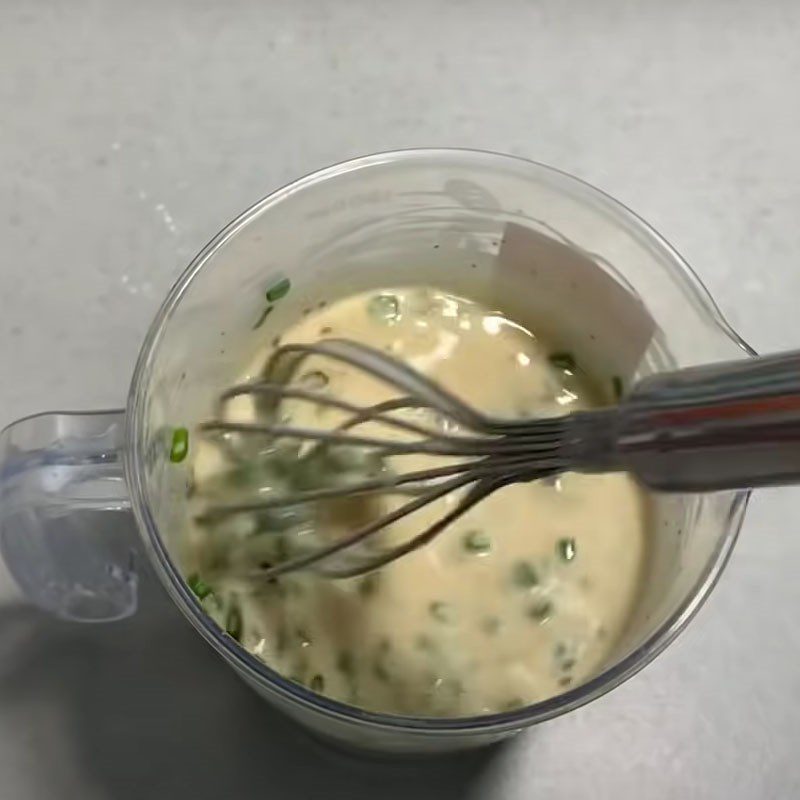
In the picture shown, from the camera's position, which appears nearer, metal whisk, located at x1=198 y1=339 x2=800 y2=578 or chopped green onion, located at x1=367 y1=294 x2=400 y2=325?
metal whisk, located at x1=198 y1=339 x2=800 y2=578

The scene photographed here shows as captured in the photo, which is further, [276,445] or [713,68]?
[713,68]

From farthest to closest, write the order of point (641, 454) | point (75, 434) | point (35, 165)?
point (35, 165)
point (75, 434)
point (641, 454)

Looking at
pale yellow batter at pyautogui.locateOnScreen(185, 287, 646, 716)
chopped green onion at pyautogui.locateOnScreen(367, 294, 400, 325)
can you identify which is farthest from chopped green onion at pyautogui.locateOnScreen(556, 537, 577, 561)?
chopped green onion at pyautogui.locateOnScreen(367, 294, 400, 325)

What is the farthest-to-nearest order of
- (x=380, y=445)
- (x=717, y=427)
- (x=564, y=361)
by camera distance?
1. (x=564, y=361)
2. (x=380, y=445)
3. (x=717, y=427)

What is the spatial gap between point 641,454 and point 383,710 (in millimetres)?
181

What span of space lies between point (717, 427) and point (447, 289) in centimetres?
26

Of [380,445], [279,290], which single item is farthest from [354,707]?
[279,290]

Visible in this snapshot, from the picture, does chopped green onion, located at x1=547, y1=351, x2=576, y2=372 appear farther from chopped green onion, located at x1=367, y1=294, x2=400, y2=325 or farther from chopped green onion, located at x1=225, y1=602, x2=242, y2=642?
chopped green onion, located at x1=225, y1=602, x2=242, y2=642

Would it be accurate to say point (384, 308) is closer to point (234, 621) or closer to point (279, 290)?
point (279, 290)

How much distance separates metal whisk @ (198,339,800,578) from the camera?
308 millimetres

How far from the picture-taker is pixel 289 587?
490 millimetres

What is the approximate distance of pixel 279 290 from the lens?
0.53 metres

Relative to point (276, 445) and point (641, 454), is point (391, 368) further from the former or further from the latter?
point (641, 454)

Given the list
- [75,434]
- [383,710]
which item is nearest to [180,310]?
[75,434]
